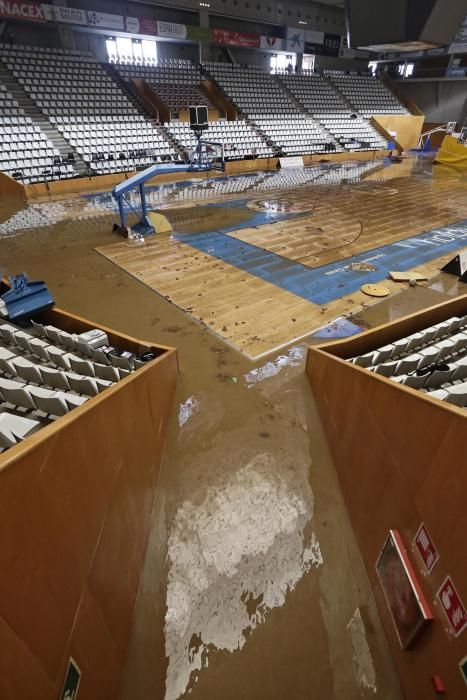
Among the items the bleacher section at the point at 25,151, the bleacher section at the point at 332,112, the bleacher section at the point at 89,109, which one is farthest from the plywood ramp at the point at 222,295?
the bleacher section at the point at 332,112

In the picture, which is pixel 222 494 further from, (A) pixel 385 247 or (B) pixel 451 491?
(A) pixel 385 247

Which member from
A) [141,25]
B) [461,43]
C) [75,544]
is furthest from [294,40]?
[75,544]

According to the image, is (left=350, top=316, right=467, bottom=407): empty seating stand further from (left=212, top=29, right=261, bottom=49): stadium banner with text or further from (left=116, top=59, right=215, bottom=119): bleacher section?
(left=212, top=29, right=261, bottom=49): stadium banner with text

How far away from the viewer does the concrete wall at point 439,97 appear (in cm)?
2059

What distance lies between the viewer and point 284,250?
22.8 ft

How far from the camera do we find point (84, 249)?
6.90 meters

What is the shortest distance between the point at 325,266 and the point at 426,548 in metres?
5.19

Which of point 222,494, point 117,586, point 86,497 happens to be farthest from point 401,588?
point 86,497

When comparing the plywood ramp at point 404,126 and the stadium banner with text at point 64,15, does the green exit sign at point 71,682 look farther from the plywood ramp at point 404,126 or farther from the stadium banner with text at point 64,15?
the plywood ramp at point 404,126

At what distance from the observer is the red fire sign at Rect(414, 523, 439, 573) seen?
170cm

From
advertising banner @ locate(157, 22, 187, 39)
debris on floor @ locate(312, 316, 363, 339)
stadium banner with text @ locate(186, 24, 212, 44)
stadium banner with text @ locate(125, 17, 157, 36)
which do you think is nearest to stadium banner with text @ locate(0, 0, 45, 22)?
stadium banner with text @ locate(125, 17, 157, 36)

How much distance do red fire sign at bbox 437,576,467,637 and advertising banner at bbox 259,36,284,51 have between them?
22.2m

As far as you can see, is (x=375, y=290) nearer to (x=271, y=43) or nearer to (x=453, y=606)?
(x=453, y=606)

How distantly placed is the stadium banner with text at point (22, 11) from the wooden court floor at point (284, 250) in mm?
9269
